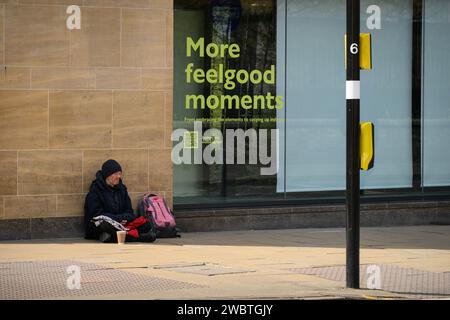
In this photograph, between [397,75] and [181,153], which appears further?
[397,75]

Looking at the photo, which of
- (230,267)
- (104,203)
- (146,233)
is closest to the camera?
(230,267)

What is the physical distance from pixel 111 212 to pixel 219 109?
111 inches

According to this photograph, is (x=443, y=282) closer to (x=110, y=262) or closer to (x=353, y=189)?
(x=353, y=189)

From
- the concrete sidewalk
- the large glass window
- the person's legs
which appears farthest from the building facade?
the person's legs

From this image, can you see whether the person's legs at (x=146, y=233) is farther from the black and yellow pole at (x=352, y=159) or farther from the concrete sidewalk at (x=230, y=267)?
the black and yellow pole at (x=352, y=159)

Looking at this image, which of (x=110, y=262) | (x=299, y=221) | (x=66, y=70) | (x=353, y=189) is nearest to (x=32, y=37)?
(x=66, y=70)

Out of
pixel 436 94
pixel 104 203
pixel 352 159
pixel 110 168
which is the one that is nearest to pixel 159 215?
pixel 104 203

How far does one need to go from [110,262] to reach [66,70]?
3.73 meters

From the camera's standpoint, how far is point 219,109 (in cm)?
1748

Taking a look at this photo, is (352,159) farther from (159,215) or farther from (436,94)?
(436,94)

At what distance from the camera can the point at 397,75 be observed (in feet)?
62.7

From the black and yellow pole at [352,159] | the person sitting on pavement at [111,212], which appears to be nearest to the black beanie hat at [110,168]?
the person sitting on pavement at [111,212]
